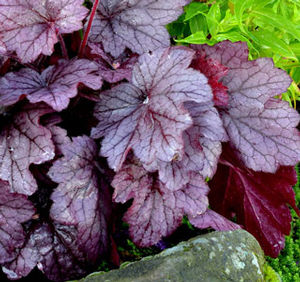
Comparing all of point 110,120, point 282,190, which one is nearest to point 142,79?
point 110,120

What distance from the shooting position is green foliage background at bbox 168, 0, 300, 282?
1297 millimetres

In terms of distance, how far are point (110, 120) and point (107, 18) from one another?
0.36 meters

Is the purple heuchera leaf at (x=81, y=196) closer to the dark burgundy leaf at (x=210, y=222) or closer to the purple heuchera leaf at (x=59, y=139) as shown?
the purple heuchera leaf at (x=59, y=139)

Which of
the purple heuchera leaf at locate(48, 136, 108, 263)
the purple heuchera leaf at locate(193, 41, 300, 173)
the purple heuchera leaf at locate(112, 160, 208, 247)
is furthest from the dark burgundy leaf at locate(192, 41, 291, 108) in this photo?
the purple heuchera leaf at locate(48, 136, 108, 263)

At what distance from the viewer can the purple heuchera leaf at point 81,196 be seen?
42.6 inches

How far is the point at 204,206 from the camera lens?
1136 millimetres

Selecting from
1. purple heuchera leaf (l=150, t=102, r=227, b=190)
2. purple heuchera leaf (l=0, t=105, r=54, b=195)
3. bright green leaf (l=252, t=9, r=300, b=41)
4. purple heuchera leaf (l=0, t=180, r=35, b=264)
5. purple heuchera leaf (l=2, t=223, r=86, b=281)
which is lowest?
purple heuchera leaf (l=2, t=223, r=86, b=281)

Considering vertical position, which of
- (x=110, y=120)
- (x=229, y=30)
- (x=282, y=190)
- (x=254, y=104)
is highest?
(x=229, y=30)

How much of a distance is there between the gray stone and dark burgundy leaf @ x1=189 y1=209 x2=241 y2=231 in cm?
4

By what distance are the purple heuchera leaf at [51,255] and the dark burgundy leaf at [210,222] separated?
361 millimetres

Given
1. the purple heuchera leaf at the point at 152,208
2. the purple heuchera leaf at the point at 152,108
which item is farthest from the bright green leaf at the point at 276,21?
the purple heuchera leaf at the point at 152,208

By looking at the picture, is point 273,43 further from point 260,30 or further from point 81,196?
point 81,196

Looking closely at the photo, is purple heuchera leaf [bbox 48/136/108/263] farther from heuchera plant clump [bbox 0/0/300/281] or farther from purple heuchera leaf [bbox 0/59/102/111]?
purple heuchera leaf [bbox 0/59/102/111]

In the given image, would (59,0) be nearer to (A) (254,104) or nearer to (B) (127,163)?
(B) (127,163)
